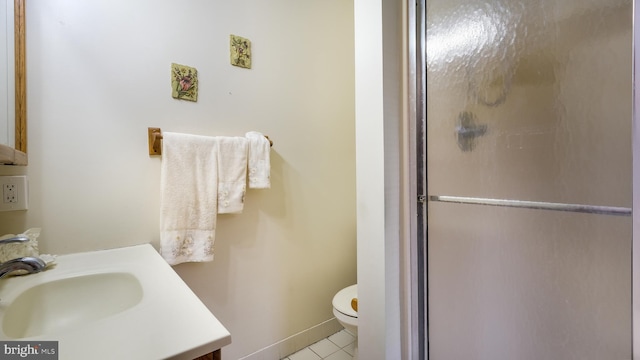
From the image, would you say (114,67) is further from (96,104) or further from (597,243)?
(597,243)

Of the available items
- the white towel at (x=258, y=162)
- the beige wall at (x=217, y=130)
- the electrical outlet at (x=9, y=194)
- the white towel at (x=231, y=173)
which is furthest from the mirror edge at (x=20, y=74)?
the white towel at (x=258, y=162)

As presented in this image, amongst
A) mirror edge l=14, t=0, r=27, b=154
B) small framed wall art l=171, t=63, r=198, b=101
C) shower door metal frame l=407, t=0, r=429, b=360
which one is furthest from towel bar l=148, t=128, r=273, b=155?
shower door metal frame l=407, t=0, r=429, b=360

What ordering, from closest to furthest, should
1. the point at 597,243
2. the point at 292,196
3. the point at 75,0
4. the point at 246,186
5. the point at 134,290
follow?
the point at 597,243
the point at 134,290
the point at 75,0
the point at 246,186
the point at 292,196

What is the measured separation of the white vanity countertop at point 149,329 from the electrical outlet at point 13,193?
32cm

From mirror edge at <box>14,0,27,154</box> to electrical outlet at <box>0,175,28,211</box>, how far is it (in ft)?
0.36

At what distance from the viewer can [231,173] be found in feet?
4.52

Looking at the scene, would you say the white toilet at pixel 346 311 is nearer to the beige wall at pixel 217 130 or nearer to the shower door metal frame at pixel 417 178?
the beige wall at pixel 217 130

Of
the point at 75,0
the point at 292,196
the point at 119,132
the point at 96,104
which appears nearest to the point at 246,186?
the point at 292,196

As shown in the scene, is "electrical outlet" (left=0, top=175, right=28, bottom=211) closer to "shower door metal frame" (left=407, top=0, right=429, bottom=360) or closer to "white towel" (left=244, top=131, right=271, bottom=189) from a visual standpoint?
"white towel" (left=244, top=131, right=271, bottom=189)

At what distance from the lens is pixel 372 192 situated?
1.08 meters

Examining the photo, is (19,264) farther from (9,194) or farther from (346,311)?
(346,311)

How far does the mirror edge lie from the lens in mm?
950

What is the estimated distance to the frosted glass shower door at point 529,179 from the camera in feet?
2.24

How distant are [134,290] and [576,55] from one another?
1.44 meters
